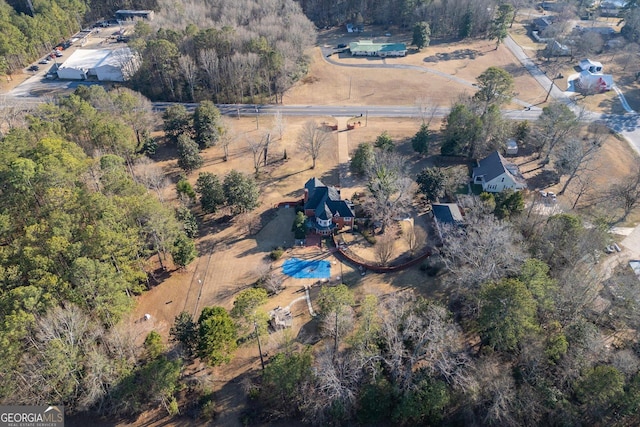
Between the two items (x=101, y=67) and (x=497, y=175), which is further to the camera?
(x=101, y=67)

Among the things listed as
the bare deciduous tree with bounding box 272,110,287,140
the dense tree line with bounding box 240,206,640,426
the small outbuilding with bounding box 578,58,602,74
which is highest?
the small outbuilding with bounding box 578,58,602,74

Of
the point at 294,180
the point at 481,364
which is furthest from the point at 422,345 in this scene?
the point at 294,180

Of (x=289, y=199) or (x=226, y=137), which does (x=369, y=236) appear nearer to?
(x=289, y=199)

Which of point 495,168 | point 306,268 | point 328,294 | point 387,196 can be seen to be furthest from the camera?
point 495,168

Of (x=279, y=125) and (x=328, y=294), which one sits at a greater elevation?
(x=279, y=125)

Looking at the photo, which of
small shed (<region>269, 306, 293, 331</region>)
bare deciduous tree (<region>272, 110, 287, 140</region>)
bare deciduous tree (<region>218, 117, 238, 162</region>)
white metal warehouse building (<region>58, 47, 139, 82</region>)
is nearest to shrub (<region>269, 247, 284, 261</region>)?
small shed (<region>269, 306, 293, 331</region>)

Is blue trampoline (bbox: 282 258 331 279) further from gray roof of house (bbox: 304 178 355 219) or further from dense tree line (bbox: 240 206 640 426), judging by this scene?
dense tree line (bbox: 240 206 640 426)
